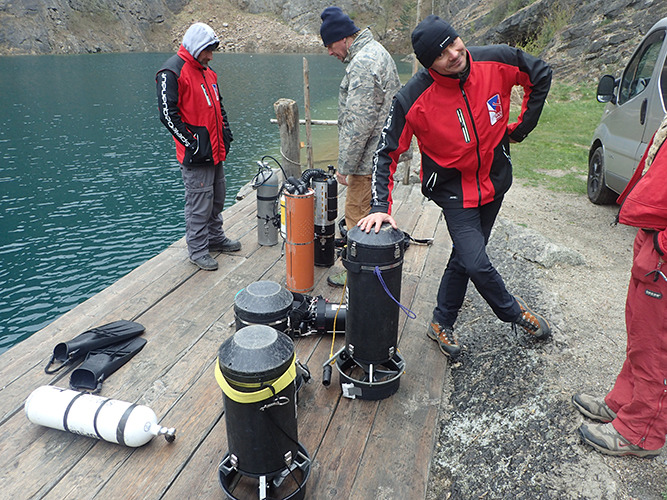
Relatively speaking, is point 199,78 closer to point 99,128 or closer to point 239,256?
point 239,256

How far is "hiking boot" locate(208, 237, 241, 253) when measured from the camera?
5547 millimetres

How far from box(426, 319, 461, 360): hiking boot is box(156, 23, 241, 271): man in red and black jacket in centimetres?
251

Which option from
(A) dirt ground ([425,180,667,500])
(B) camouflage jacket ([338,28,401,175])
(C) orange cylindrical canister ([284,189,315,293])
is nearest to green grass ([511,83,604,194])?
(A) dirt ground ([425,180,667,500])

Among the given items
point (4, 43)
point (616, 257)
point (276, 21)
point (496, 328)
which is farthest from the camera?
point (276, 21)

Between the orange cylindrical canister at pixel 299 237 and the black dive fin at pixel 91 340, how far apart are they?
4.79 feet

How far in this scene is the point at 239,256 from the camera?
17.9 feet

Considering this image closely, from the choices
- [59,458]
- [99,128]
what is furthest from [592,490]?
[99,128]

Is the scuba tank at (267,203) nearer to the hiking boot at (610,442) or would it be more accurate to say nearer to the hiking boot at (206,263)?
the hiking boot at (206,263)

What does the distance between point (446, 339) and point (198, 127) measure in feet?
10.6

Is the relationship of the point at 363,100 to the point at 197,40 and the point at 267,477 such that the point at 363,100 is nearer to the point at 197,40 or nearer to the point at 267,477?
the point at 197,40

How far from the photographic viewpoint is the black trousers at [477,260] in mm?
3166

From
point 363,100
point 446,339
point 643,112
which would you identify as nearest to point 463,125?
point 363,100

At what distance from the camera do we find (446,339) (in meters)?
3.72

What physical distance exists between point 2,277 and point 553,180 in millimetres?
9810
